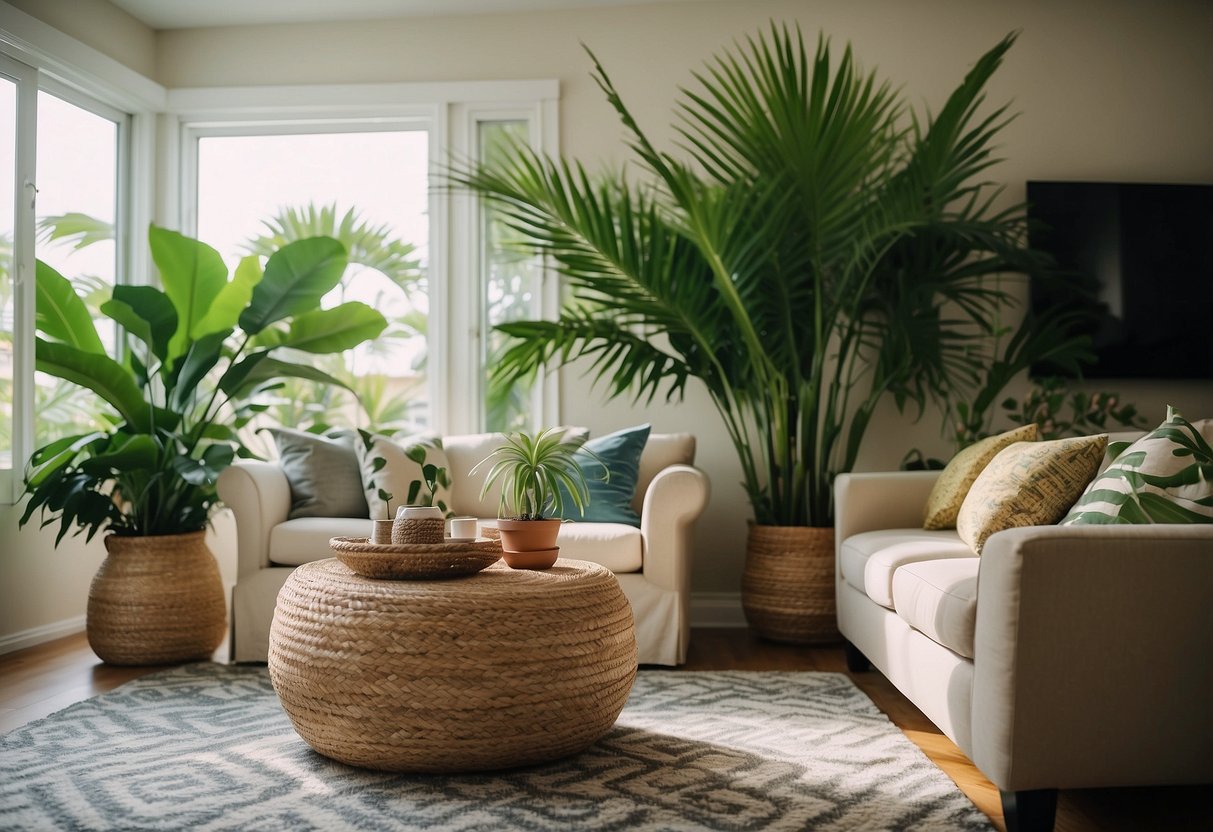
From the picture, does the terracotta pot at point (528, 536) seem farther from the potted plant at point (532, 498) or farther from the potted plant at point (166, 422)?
the potted plant at point (166, 422)

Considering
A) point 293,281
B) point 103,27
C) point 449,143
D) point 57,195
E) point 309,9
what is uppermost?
point 309,9

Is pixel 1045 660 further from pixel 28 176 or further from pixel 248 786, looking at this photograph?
pixel 28 176

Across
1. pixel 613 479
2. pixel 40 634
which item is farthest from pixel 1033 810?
pixel 40 634

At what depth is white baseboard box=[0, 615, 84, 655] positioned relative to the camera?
3.42 m

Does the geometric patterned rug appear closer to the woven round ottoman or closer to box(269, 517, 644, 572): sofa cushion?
the woven round ottoman

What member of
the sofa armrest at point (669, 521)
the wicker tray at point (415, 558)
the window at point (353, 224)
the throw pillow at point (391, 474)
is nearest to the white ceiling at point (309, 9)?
the window at point (353, 224)

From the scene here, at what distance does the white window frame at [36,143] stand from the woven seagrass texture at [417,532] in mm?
1998

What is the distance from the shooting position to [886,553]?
8.54 ft

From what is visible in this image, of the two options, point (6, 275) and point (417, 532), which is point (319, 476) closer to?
point (6, 275)

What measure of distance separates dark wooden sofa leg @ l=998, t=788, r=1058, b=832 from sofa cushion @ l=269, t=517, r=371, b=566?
83.4 inches

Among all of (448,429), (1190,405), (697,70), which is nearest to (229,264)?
(448,429)

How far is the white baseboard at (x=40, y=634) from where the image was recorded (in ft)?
11.2

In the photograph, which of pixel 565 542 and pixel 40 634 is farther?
pixel 40 634

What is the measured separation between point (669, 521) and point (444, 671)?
53.2 inches
